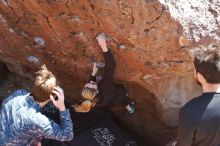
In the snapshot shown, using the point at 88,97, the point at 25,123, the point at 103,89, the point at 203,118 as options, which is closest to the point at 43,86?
the point at 25,123

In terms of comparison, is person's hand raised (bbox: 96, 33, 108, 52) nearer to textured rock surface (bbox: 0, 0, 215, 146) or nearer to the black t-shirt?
textured rock surface (bbox: 0, 0, 215, 146)

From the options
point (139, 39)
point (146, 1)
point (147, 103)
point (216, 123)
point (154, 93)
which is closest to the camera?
point (216, 123)

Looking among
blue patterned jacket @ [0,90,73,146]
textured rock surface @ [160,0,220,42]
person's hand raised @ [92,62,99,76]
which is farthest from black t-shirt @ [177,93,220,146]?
person's hand raised @ [92,62,99,76]

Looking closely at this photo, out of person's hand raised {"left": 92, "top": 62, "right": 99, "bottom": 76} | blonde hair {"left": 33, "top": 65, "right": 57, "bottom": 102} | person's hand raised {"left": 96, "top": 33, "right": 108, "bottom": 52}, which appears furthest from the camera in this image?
person's hand raised {"left": 92, "top": 62, "right": 99, "bottom": 76}

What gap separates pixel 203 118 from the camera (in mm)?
3104

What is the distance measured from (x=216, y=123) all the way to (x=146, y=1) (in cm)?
116

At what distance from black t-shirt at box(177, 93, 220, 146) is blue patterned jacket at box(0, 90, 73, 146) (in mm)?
1024

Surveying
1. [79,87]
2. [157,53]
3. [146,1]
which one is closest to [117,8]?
[146,1]

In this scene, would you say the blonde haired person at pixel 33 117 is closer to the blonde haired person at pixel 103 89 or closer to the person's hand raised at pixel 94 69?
the blonde haired person at pixel 103 89

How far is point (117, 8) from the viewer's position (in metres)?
3.84

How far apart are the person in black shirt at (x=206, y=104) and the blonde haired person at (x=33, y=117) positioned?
3.45 feet

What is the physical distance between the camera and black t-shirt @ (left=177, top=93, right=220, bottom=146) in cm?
310

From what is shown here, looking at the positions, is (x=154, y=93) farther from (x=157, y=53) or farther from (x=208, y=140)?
(x=208, y=140)

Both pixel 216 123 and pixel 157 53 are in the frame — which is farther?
pixel 157 53
